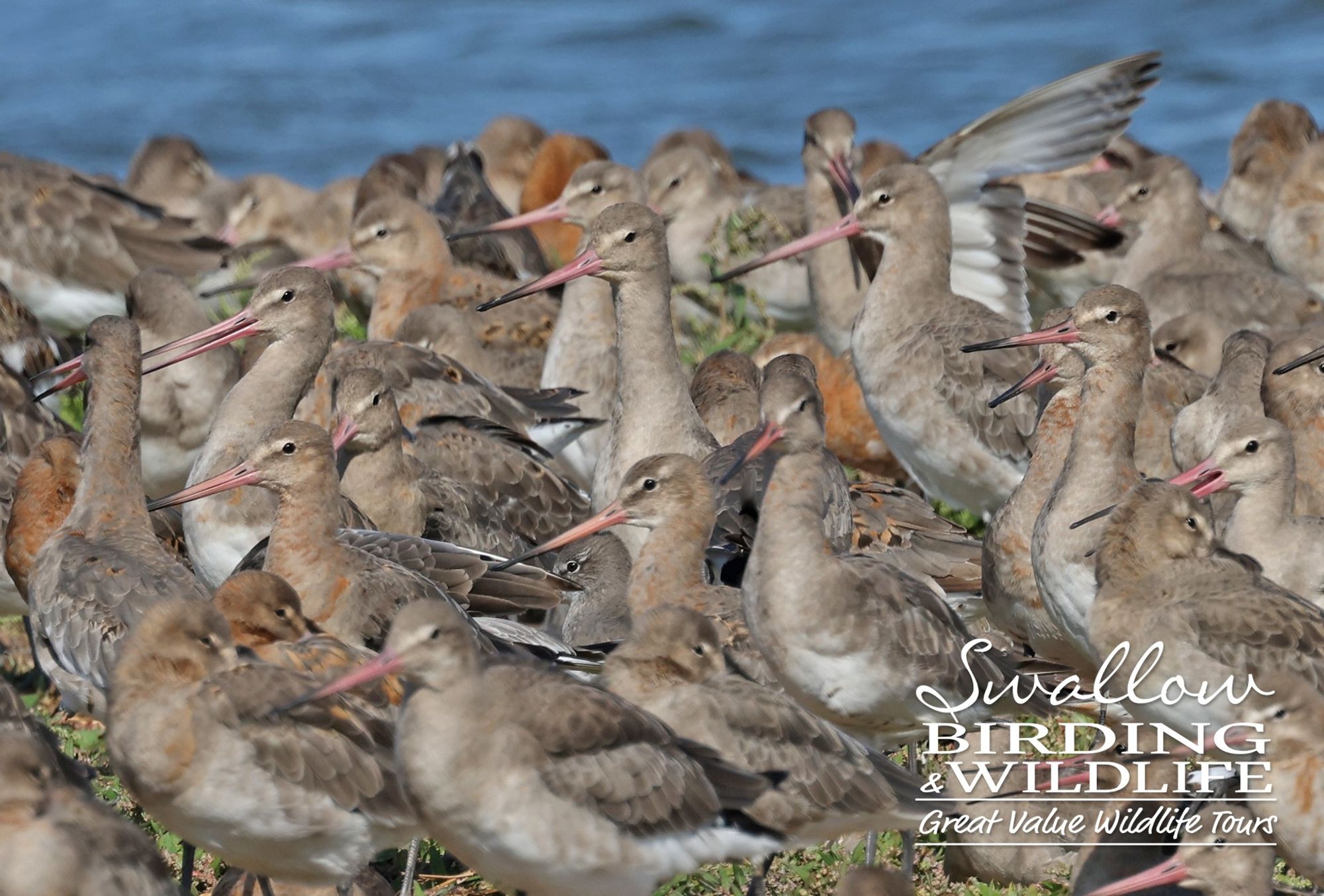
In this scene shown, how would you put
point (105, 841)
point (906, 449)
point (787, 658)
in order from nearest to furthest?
1. point (105, 841)
2. point (787, 658)
3. point (906, 449)

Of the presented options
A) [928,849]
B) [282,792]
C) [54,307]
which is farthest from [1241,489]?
[54,307]

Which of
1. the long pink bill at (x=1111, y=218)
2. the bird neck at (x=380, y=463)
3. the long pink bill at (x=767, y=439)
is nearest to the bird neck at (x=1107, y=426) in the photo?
the long pink bill at (x=767, y=439)

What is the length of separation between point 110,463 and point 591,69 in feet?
98.8

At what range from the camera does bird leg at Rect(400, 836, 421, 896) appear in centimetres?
670

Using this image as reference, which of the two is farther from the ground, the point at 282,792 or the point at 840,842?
the point at 282,792

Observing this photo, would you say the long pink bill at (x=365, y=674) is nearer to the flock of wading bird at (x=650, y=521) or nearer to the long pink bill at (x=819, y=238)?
the flock of wading bird at (x=650, y=521)

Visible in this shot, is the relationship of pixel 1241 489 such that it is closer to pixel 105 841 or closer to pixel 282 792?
pixel 282 792

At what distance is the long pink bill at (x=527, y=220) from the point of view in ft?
39.7

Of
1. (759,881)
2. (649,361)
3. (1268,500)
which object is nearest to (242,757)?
(759,881)

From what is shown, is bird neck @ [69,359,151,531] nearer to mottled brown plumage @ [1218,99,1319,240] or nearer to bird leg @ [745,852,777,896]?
bird leg @ [745,852,777,896]

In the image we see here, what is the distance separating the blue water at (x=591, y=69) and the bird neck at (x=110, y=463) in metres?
18.8

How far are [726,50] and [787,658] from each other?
107 feet

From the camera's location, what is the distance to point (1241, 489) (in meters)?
8.10

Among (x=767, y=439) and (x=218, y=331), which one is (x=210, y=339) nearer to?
(x=218, y=331)
